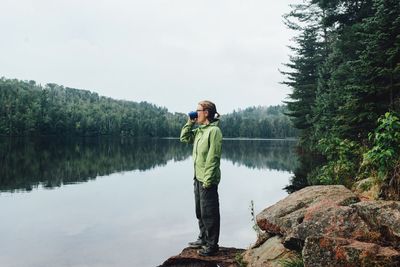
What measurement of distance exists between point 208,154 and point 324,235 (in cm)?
241

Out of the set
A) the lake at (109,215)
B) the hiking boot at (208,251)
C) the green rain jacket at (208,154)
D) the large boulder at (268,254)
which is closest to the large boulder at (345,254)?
the large boulder at (268,254)

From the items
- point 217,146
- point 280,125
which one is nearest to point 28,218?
point 217,146

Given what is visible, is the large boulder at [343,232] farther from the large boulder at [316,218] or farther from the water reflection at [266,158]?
the water reflection at [266,158]

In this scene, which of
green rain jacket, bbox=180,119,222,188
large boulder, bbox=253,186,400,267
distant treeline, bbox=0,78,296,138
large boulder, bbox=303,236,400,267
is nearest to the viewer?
large boulder, bbox=303,236,400,267

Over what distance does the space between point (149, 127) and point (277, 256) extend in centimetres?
16461

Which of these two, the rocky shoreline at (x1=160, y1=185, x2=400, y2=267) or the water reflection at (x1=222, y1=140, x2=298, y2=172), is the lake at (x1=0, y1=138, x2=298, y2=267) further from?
the water reflection at (x1=222, y1=140, x2=298, y2=172)

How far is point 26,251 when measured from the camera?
11648 millimetres

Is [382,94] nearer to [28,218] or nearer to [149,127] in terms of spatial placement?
[28,218]

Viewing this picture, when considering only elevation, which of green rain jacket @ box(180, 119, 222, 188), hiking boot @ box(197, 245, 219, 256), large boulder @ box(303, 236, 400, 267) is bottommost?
hiking boot @ box(197, 245, 219, 256)

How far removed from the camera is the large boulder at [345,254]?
469cm

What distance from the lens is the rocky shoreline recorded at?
4879 mm

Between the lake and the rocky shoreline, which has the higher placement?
the rocky shoreline

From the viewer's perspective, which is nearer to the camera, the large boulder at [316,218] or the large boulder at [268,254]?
the large boulder at [316,218]

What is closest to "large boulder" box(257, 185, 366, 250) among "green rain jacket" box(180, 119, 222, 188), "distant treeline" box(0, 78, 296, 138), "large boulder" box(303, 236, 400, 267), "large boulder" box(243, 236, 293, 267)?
"large boulder" box(243, 236, 293, 267)
